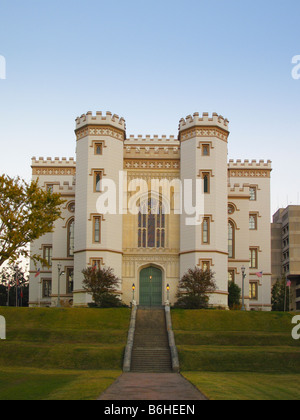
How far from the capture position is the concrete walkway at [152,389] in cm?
2088

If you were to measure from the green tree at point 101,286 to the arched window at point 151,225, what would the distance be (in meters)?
6.21

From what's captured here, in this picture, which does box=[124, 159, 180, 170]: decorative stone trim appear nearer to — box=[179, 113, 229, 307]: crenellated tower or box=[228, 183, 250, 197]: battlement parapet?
box=[179, 113, 229, 307]: crenellated tower

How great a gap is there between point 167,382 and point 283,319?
811 inches

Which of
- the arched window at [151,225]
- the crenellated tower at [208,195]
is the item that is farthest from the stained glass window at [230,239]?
the arched window at [151,225]

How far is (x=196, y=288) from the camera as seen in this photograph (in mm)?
49125

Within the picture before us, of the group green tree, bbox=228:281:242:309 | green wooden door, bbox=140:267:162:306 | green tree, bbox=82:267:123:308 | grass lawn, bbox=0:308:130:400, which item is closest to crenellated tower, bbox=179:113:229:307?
green wooden door, bbox=140:267:162:306

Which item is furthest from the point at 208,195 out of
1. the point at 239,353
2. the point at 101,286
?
the point at 239,353

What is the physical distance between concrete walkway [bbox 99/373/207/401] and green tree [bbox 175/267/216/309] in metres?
18.8

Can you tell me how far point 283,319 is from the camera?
146 feet

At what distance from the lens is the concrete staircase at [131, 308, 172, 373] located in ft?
110

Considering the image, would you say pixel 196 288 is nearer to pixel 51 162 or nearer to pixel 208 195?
pixel 208 195

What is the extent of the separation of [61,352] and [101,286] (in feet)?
47.1
